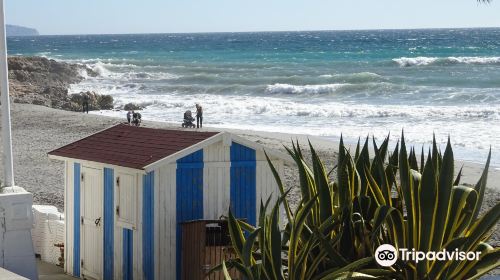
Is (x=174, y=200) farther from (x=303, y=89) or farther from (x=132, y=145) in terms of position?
(x=303, y=89)

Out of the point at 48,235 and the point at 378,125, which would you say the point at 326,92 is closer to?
the point at 378,125

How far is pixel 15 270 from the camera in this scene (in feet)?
28.8

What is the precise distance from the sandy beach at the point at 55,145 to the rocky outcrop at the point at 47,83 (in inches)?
112

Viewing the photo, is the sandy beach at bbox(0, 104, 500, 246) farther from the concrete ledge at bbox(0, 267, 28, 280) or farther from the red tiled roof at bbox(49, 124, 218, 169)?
the concrete ledge at bbox(0, 267, 28, 280)

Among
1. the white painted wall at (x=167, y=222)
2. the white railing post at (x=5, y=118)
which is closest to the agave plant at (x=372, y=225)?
the white painted wall at (x=167, y=222)

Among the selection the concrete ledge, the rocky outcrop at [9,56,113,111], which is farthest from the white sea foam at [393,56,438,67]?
the concrete ledge

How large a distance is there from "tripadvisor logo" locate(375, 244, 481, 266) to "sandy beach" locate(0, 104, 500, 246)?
203 inches

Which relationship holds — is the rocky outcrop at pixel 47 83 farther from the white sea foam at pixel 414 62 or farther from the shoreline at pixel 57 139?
the white sea foam at pixel 414 62

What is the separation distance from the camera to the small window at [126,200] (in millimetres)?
8633

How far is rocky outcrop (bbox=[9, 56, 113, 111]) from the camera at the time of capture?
3906cm

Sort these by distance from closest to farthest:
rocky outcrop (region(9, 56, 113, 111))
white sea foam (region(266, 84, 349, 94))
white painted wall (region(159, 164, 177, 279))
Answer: white painted wall (region(159, 164, 177, 279)) < rocky outcrop (region(9, 56, 113, 111)) < white sea foam (region(266, 84, 349, 94))

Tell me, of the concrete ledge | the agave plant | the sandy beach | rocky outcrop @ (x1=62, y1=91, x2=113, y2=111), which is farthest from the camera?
rocky outcrop @ (x1=62, y1=91, x2=113, y2=111)

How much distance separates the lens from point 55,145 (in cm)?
2472

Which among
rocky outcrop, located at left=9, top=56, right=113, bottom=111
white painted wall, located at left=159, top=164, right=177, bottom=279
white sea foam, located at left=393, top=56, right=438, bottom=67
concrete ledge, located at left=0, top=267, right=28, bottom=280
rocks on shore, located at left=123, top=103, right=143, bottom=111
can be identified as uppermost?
white painted wall, located at left=159, top=164, right=177, bottom=279
